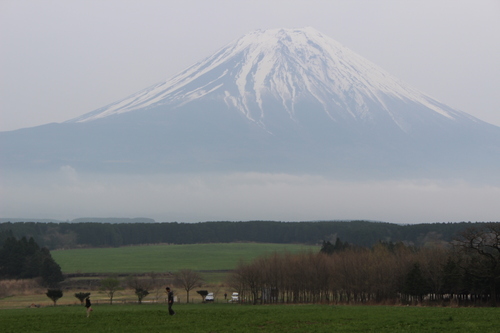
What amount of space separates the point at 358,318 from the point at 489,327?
7.28 meters

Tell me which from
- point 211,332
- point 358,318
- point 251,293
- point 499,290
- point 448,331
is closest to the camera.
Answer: point 448,331

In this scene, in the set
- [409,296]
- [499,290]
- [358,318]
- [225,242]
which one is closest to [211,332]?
[358,318]

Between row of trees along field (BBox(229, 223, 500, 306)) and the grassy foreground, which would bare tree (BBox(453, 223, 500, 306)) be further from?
the grassy foreground

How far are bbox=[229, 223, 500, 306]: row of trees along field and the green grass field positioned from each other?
2631 cm

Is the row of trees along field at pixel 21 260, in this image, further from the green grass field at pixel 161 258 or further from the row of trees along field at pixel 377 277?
the row of trees along field at pixel 377 277

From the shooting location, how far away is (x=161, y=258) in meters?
128

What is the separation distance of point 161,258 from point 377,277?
67.8 meters

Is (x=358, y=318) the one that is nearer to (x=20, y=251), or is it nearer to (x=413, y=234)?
(x=20, y=251)

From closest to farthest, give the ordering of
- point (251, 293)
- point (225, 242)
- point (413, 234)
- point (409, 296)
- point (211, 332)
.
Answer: point (211, 332) → point (409, 296) → point (251, 293) → point (413, 234) → point (225, 242)

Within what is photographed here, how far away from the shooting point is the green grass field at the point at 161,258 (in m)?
109

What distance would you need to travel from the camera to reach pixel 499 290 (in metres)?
52.1

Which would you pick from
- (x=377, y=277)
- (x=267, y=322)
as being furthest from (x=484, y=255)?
(x=267, y=322)

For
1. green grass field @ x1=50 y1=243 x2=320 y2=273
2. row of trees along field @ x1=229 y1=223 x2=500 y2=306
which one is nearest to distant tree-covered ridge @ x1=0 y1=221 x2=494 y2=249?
green grass field @ x1=50 y1=243 x2=320 y2=273

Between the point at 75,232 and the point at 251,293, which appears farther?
the point at 75,232
